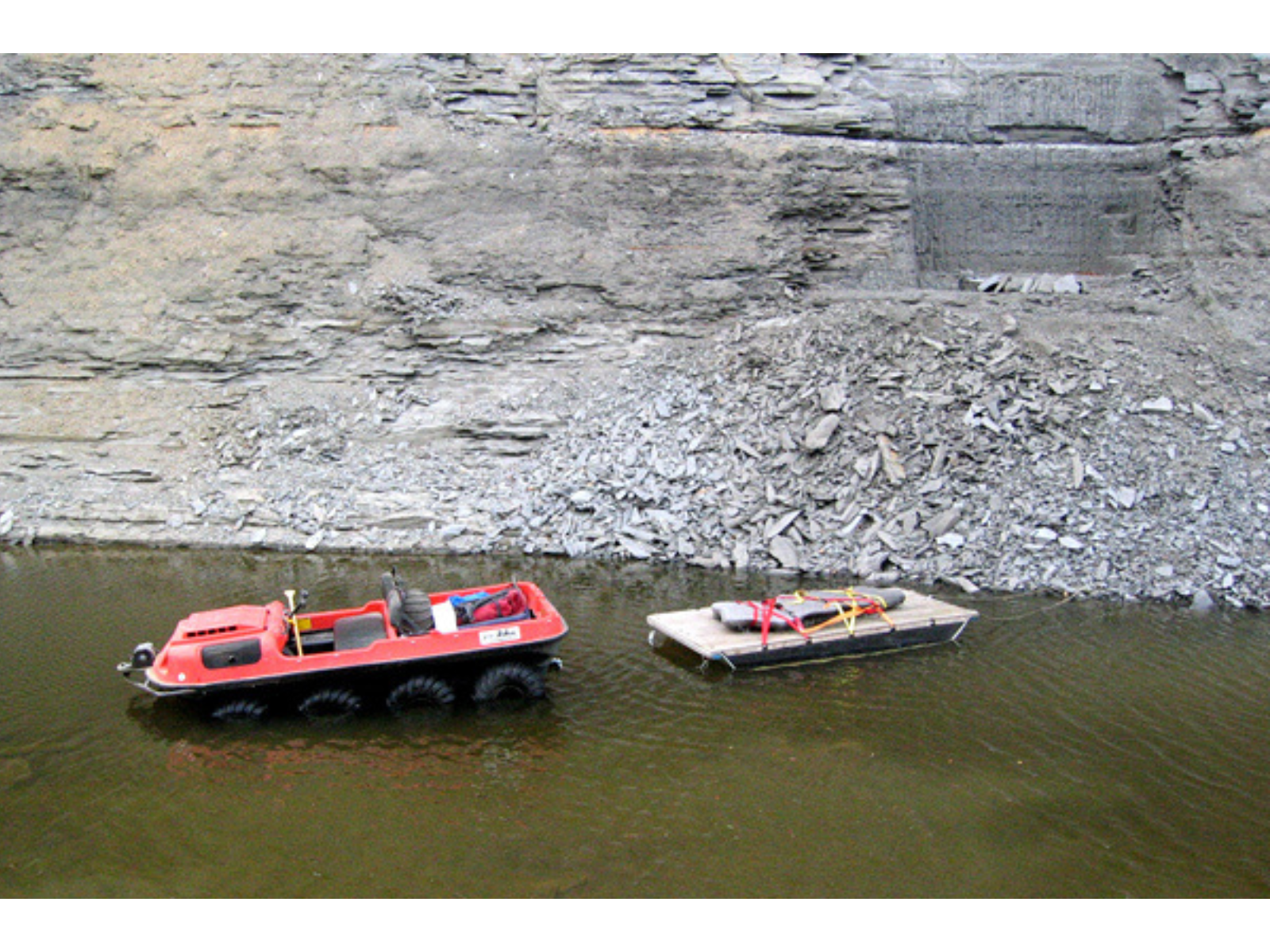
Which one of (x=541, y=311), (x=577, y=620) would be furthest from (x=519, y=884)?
(x=541, y=311)

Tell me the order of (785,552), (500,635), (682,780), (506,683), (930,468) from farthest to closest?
(930,468) → (785,552) → (506,683) → (500,635) → (682,780)

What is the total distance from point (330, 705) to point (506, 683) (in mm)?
1966

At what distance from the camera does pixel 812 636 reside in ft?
39.7

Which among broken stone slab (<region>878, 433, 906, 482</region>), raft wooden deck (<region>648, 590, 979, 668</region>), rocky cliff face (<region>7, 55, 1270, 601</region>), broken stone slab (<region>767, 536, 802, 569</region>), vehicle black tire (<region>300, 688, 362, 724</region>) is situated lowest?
broken stone slab (<region>767, 536, 802, 569</region>)

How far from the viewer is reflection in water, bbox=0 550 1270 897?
7.43 metres

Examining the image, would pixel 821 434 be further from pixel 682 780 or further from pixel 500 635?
pixel 682 780

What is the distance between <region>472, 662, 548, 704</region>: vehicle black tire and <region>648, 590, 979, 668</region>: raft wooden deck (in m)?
2.26

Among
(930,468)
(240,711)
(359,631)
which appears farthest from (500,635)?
(930,468)

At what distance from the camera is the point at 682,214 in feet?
76.2

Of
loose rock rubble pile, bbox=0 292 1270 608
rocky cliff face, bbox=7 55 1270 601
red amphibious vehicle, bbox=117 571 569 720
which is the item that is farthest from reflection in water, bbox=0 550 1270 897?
rocky cliff face, bbox=7 55 1270 601

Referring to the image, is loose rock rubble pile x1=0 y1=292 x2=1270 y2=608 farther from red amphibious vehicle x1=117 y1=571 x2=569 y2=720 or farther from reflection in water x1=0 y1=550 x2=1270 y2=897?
red amphibious vehicle x1=117 y1=571 x2=569 y2=720

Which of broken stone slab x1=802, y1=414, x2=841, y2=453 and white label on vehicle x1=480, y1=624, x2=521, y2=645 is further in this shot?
broken stone slab x1=802, y1=414, x2=841, y2=453

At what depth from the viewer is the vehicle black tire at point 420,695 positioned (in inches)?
401

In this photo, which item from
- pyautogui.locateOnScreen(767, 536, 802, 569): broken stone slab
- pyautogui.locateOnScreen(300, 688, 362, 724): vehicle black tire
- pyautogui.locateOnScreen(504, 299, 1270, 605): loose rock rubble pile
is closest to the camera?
pyautogui.locateOnScreen(300, 688, 362, 724): vehicle black tire
